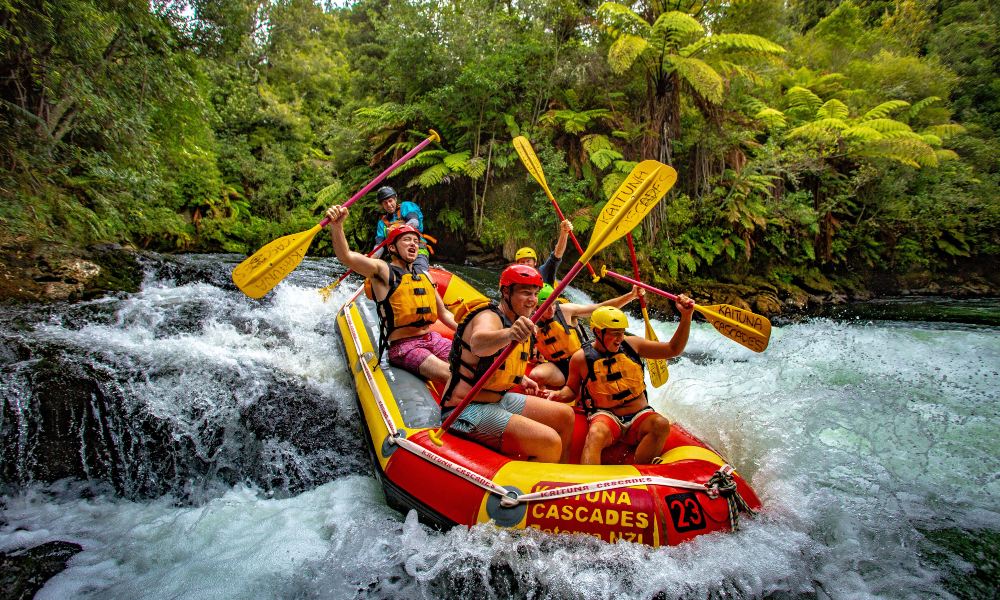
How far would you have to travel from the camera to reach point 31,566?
2.19 m

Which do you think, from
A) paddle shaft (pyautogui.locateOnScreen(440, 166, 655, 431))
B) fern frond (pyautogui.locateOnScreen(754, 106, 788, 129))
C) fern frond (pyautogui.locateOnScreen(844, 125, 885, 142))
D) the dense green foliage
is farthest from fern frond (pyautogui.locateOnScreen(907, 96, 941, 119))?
paddle shaft (pyautogui.locateOnScreen(440, 166, 655, 431))

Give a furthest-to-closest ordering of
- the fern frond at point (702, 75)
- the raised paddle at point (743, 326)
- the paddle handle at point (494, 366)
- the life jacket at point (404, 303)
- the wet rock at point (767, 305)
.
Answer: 1. the wet rock at point (767, 305)
2. the fern frond at point (702, 75)
3. the life jacket at point (404, 303)
4. the raised paddle at point (743, 326)
5. the paddle handle at point (494, 366)

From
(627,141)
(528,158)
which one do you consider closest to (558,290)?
(528,158)

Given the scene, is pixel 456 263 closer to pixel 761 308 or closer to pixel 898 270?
pixel 761 308

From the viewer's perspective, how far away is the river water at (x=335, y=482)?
2.19 meters

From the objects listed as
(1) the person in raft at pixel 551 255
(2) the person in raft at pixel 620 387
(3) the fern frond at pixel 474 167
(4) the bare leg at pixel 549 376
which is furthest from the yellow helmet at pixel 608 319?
(3) the fern frond at pixel 474 167

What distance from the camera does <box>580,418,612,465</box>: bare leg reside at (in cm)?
271

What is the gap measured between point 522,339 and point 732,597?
4.96 ft

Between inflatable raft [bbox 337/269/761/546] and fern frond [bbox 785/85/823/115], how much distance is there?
9.90 meters

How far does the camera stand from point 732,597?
2096mm

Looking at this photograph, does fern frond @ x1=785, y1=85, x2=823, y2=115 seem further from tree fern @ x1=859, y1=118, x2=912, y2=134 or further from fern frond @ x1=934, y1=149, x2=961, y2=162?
fern frond @ x1=934, y1=149, x2=961, y2=162

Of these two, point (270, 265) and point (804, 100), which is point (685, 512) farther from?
point (804, 100)

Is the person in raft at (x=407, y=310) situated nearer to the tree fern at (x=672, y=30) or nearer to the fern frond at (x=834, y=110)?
the tree fern at (x=672, y=30)

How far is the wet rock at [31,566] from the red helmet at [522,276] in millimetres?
2576
